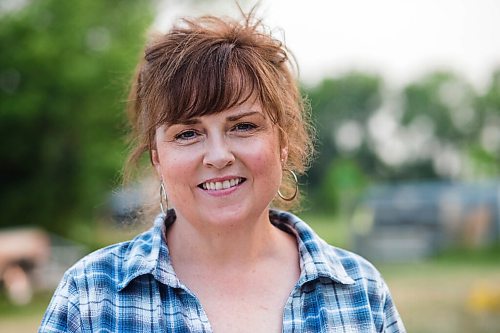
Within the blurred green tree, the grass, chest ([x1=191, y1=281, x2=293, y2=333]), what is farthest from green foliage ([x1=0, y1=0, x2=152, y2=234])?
the blurred green tree

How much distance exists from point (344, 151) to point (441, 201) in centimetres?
927

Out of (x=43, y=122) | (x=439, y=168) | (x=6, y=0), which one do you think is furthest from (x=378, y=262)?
(x=439, y=168)

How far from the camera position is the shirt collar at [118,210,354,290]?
1771mm

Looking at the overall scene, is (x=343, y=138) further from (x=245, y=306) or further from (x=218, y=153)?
(x=218, y=153)

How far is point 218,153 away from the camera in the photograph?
171cm

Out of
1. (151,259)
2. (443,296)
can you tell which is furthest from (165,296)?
(443,296)

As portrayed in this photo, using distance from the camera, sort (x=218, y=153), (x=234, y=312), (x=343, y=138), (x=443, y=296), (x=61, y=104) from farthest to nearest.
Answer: (x=343, y=138) < (x=61, y=104) < (x=443, y=296) < (x=234, y=312) < (x=218, y=153)

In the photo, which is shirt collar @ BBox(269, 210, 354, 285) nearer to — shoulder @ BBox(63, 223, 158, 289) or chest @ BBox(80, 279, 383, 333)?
chest @ BBox(80, 279, 383, 333)

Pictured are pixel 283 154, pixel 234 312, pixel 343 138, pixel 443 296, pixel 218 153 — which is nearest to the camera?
pixel 218 153

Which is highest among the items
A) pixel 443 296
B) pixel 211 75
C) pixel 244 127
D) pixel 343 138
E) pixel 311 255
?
pixel 343 138

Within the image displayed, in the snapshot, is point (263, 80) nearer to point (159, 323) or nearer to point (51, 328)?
point (159, 323)

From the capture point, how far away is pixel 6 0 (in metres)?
12.0

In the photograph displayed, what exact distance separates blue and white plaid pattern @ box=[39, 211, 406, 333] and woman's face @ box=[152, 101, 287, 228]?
18 cm

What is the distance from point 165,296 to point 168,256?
0.39 feet
